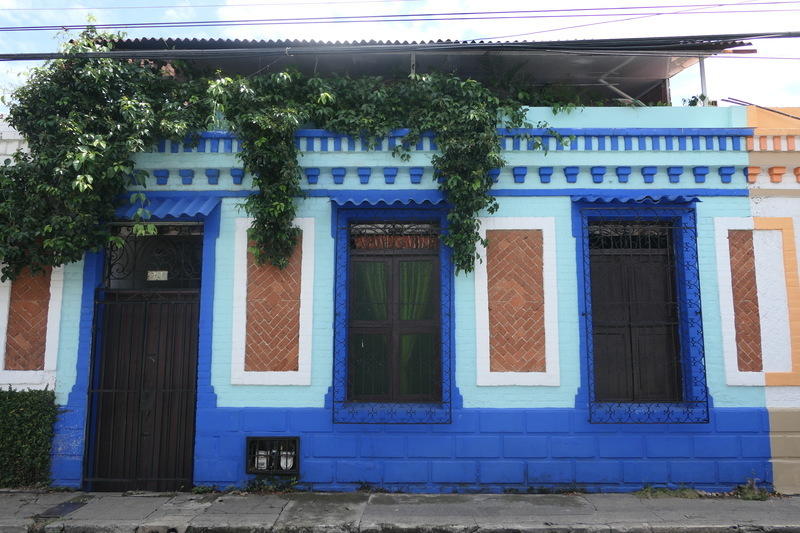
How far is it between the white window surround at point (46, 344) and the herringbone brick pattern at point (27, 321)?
44 mm

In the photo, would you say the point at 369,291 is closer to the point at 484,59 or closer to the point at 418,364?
the point at 418,364

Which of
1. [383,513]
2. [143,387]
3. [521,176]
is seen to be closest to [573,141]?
[521,176]

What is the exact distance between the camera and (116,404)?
19.4ft

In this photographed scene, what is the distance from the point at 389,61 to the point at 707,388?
5.25 metres

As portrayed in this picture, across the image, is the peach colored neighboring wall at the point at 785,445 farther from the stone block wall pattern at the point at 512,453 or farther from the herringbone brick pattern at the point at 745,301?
the herringbone brick pattern at the point at 745,301

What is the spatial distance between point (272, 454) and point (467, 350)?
2.37m

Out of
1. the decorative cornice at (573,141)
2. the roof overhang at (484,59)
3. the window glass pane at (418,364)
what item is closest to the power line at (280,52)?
the roof overhang at (484,59)

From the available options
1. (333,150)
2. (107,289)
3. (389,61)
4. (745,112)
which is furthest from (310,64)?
(745,112)

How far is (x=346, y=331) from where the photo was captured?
585 cm

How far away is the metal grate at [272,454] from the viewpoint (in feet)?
18.5

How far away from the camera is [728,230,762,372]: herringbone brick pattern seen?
5758 mm

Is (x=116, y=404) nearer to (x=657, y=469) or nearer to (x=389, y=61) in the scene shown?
(x=389, y=61)

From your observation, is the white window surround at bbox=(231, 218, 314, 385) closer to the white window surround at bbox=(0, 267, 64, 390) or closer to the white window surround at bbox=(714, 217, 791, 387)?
the white window surround at bbox=(0, 267, 64, 390)

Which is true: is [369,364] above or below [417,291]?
below
